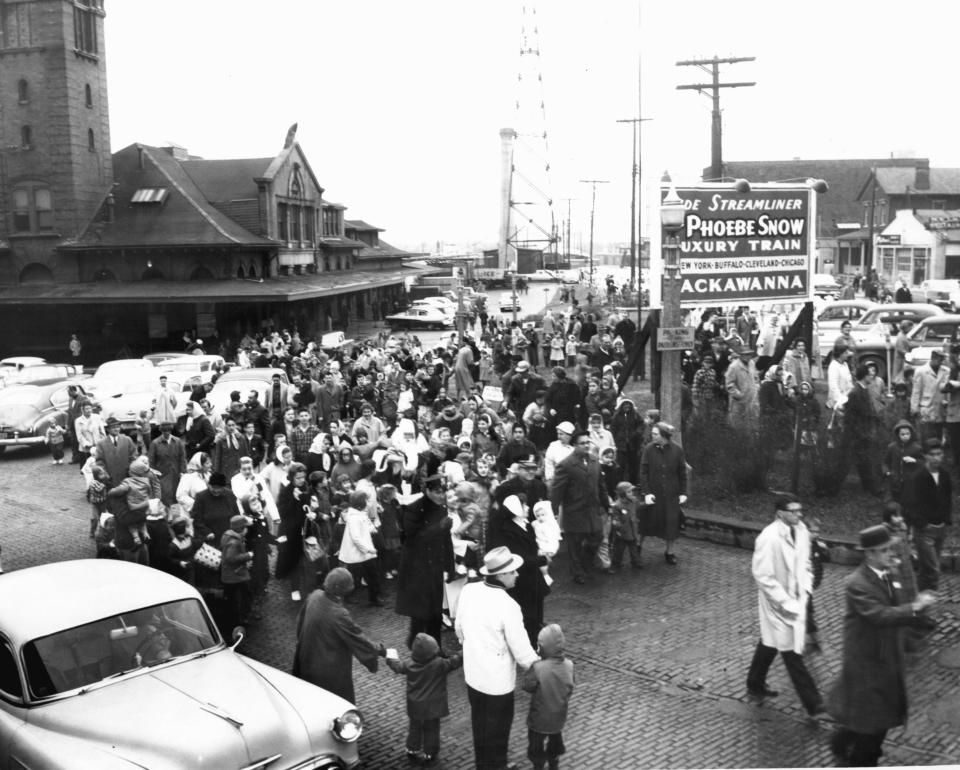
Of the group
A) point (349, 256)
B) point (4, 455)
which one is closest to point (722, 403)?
point (4, 455)

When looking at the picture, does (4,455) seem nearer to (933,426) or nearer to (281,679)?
(281,679)

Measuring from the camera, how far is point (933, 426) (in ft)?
42.9

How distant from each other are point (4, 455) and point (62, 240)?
2502 centimetres

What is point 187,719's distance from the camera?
615cm

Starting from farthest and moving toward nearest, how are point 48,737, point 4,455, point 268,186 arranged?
point 268,186 < point 4,455 < point 48,737

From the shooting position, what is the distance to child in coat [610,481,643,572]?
36.5 feet

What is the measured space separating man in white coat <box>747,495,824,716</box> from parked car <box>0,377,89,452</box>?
52.9 feet

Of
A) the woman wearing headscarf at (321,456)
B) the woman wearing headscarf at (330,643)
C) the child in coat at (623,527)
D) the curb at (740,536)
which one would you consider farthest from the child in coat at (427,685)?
the curb at (740,536)

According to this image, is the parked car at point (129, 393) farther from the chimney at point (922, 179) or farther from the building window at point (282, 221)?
the chimney at point (922, 179)

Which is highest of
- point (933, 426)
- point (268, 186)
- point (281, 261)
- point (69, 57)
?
point (69, 57)

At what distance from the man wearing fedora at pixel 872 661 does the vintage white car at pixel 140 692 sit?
3178 millimetres

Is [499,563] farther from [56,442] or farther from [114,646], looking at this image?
[56,442]

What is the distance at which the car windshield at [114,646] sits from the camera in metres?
6.56

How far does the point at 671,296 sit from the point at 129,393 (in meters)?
13.0
